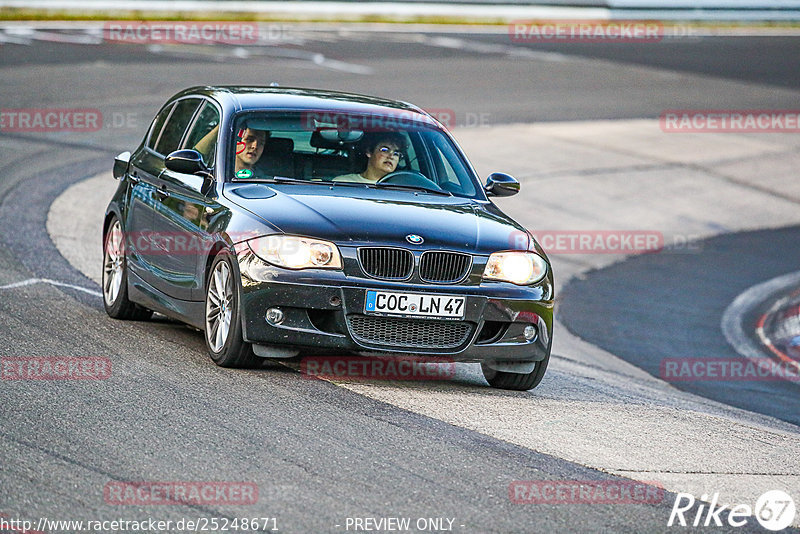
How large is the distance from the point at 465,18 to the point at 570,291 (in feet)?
76.8

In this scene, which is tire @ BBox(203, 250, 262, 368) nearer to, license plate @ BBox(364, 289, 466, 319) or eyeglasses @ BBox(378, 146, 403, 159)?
license plate @ BBox(364, 289, 466, 319)

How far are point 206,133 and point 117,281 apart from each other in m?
1.36

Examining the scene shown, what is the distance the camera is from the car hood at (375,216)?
7.84m

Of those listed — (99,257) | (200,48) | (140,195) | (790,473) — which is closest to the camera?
(790,473)

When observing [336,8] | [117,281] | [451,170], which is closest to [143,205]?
[117,281]

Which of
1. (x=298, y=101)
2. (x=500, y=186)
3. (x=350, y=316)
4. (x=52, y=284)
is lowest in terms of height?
(x=52, y=284)

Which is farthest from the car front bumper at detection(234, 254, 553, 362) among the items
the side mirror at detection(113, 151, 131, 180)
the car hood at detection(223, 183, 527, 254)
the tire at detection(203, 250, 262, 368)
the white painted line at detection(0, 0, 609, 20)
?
the white painted line at detection(0, 0, 609, 20)

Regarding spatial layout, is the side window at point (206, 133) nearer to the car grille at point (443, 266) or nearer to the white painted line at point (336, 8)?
the car grille at point (443, 266)

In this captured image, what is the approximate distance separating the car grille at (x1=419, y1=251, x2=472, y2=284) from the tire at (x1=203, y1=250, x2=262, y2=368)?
107 cm

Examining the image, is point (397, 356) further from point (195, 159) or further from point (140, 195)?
point (140, 195)

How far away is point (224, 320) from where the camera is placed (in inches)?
318

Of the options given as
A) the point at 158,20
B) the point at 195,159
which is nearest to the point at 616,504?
the point at 195,159

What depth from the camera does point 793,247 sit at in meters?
19.2

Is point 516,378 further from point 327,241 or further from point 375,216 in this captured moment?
point 327,241
